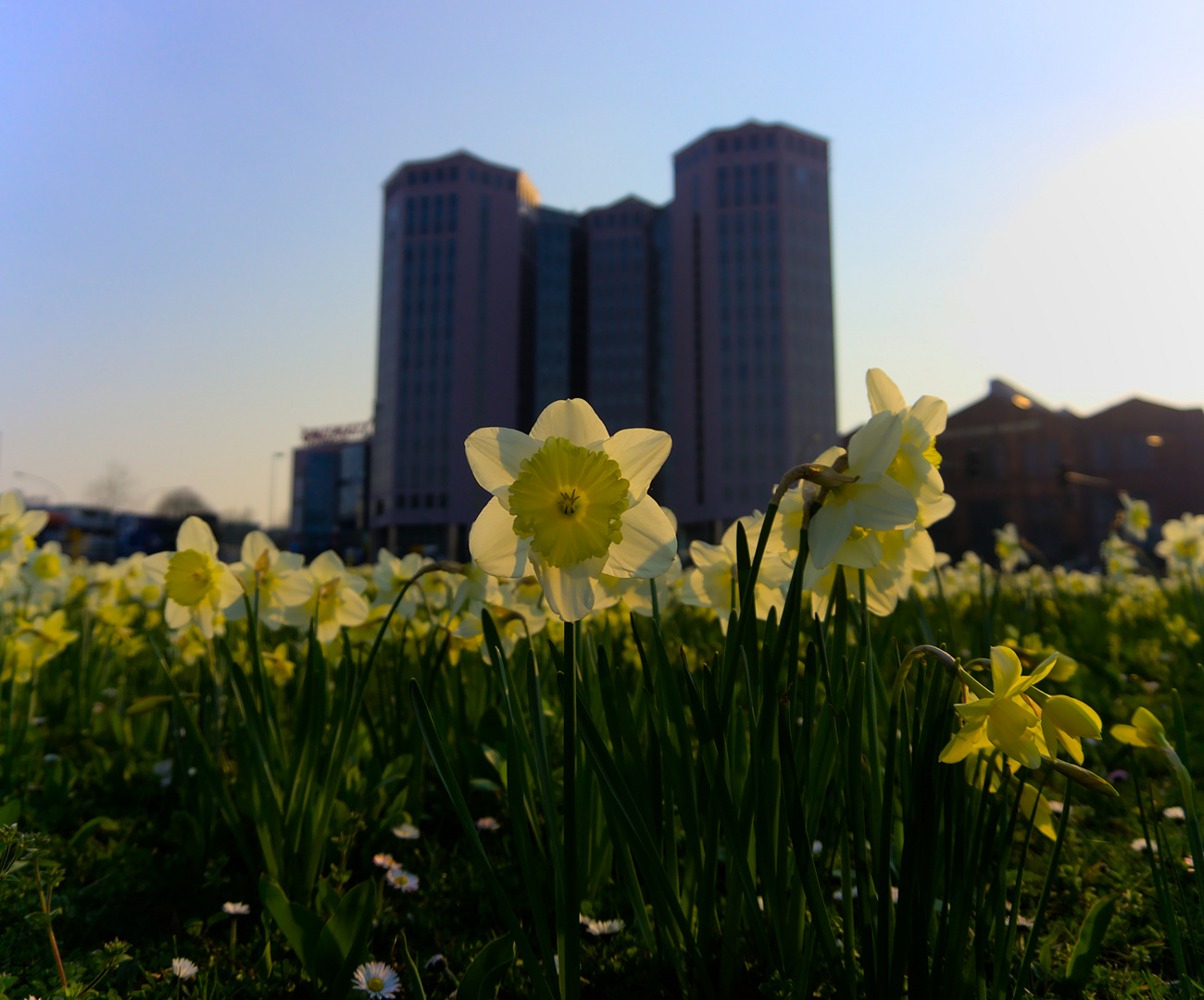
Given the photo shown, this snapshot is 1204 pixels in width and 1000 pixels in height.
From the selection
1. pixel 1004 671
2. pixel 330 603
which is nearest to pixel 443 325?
pixel 330 603

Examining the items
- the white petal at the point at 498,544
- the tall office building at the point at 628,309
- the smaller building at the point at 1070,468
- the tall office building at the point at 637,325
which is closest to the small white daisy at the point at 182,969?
the white petal at the point at 498,544

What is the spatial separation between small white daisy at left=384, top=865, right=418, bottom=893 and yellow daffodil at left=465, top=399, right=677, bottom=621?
103 cm

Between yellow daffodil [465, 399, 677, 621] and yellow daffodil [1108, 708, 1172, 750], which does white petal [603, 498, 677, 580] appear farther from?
yellow daffodil [1108, 708, 1172, 750]

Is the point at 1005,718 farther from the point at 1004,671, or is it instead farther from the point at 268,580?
the point at 268,580

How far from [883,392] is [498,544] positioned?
0.64 m

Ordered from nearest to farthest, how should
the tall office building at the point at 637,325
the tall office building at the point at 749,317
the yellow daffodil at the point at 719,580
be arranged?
the yellow daffodil at the point at 719,580 → the tall office building at the point at 749,317 → the tall office building at the point at 637,325

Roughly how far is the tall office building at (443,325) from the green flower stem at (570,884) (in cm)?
5526

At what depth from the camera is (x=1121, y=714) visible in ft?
8.84

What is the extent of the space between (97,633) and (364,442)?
70.8m

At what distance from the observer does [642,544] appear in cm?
98

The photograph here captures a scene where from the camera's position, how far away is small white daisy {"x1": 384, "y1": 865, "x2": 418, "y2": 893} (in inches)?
62.5

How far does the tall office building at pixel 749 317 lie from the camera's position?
174 ft

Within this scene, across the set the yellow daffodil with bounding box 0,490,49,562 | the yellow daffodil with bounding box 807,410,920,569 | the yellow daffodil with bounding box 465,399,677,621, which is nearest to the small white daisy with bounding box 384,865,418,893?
the yellow daffodil with bounding box 465,399,677,621

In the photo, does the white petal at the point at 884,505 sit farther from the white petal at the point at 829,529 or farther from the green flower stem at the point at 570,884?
the green flower stem at the point at 570,884
